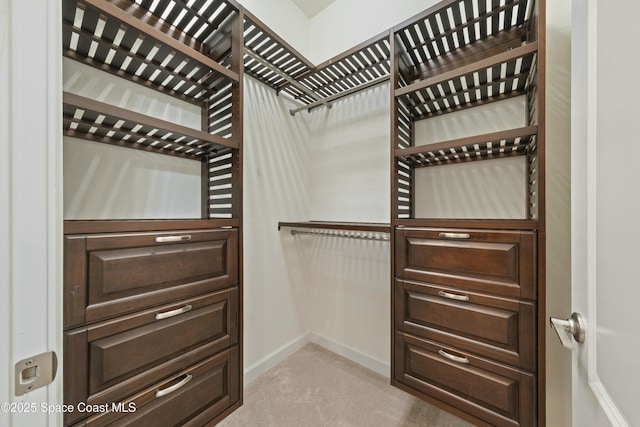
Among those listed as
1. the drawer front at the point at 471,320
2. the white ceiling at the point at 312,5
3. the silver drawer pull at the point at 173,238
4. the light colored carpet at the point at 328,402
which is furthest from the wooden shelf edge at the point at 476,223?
the white ceiling at the point at 312,5

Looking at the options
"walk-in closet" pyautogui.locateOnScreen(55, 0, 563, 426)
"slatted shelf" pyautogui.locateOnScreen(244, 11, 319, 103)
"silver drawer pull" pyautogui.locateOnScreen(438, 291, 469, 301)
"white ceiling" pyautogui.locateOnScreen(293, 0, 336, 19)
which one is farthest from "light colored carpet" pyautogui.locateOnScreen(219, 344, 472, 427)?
"white ceiling" pyautogui.locateOnScreen(293, 0, 336, 19)

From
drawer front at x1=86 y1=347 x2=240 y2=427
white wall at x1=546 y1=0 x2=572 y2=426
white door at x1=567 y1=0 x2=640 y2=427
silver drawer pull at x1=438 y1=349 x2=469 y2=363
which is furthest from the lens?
white wall at x1=546 y1=0 x2=572 y2=426

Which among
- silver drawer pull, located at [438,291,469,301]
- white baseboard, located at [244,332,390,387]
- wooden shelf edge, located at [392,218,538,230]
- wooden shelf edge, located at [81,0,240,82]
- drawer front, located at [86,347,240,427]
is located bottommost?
white baseboard, located at [244,332,390,387]

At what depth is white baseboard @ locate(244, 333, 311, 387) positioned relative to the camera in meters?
1.75

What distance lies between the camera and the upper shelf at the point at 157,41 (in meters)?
0.94

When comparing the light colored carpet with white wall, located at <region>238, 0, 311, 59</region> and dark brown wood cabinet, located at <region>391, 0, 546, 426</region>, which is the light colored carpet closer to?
dark brown wood cabinet, located at <region>391, 0, 546, 426</region>

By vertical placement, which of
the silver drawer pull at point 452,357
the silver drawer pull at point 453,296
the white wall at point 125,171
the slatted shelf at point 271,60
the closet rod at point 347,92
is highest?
the slatted shelf at point 271,60

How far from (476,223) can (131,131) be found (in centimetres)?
160

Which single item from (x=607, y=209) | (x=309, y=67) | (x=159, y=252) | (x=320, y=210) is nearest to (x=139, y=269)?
(x=159, y=252)

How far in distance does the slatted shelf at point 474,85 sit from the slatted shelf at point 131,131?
3.51 ft

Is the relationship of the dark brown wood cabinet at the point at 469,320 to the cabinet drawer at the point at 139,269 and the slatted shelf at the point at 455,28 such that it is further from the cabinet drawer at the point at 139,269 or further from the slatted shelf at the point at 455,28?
the slatted shelf at the point at 455,28

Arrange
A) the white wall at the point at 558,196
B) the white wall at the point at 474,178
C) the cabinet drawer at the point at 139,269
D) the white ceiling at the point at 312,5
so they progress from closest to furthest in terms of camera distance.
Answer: the cabinet drawer at the point at 139,269
the white wall at the point at 558,196
the white wall at the point at 474,178
the white ceiling at the point at 312,5

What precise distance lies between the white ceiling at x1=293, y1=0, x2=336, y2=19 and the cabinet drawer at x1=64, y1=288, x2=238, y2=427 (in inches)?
92.2

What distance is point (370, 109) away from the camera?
1.92 meters
